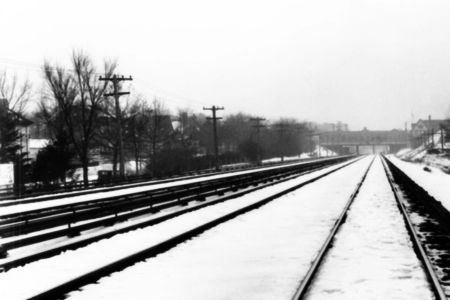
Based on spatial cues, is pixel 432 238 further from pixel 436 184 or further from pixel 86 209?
pixel 436 184

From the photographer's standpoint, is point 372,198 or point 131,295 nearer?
point 131,295

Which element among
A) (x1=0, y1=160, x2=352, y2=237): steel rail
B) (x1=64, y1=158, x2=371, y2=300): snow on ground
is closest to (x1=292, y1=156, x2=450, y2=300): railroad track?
(x1=64, y1=158, x2=371, y2=300): snow on ground

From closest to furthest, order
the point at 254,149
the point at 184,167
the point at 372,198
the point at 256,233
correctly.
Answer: the point at 256,233 < the point at 372,198 < the point at 184,167 < the point at 254,149

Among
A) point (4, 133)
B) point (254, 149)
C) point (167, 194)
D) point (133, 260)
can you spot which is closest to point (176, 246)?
point (133, 260)

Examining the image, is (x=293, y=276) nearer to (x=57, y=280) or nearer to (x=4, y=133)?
(x=57, y=280)

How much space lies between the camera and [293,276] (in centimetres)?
843

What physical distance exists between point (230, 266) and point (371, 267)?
2445 mm

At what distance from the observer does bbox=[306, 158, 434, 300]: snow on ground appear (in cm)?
731

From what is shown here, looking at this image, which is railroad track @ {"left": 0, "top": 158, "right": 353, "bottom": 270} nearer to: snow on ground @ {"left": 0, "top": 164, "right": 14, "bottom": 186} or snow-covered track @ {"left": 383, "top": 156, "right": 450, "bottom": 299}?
snow-covered track @ {"left": 383, "top": 156, "right": 450, "bottom": 299}

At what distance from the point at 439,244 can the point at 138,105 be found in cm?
6357

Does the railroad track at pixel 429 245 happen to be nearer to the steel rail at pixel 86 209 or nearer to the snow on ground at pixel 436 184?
the snow on ground at pixel 436 184

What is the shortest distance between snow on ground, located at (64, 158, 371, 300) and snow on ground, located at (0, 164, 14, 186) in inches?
987

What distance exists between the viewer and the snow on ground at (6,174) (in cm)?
3584

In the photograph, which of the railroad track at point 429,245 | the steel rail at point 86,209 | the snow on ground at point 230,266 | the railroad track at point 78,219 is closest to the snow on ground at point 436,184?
the railroad track at point 429,245
